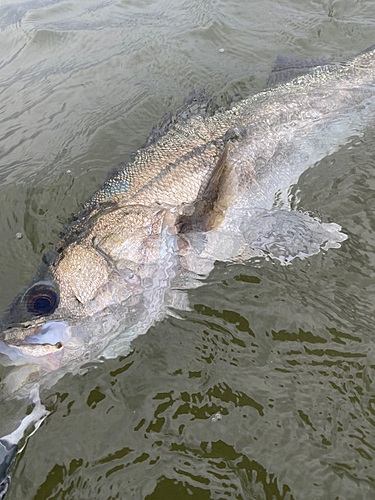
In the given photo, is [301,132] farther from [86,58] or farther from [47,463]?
[86,58]

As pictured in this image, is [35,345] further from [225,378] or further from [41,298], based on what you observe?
[225,378]

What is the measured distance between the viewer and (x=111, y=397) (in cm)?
270

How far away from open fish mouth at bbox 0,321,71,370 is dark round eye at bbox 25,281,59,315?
0.15 m

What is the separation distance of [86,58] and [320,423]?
7598 mm

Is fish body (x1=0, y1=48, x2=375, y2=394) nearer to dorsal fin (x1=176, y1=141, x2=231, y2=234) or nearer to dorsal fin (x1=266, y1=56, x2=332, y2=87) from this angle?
dorsal fin (x1=176, y1=141, x2=231, y2=234)

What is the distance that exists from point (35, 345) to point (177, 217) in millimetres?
1584

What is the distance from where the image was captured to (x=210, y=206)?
330 cm

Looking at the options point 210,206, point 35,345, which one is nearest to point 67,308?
point 35,345

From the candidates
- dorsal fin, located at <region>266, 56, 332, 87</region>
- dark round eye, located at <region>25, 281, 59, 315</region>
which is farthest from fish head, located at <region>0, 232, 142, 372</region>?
dorsal fin, located at <region>266, 56, 332, 87</region>

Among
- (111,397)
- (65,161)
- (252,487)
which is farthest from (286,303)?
(65,161)

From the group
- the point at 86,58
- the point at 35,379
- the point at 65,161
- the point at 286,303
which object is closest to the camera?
the point at 35,379

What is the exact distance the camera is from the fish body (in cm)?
265

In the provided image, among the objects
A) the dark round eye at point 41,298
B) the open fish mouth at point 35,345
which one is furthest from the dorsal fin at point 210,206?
the open fish mouth at point 35,345

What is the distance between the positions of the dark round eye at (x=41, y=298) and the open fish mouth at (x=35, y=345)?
5.7 inches
